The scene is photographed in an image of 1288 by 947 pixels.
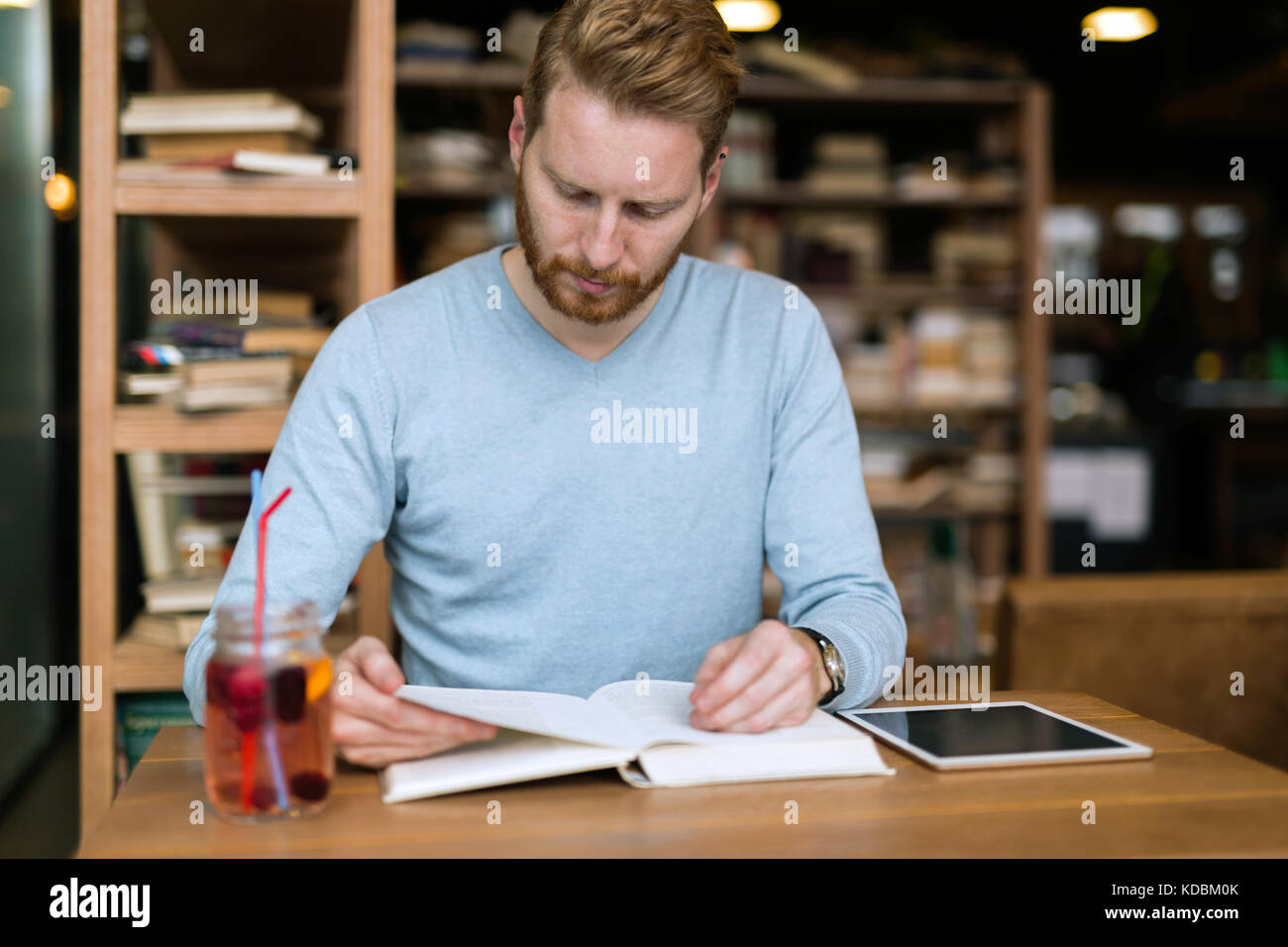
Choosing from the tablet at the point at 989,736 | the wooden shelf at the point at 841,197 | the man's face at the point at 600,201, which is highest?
the wooden shelf at the point at 841,197

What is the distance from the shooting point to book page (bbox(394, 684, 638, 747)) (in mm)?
843

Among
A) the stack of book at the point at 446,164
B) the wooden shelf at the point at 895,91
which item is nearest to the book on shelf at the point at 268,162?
the stack of book at the point at 446,164

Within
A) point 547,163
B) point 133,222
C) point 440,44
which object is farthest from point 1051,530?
point 547,163

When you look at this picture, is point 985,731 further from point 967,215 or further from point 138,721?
point 967,215

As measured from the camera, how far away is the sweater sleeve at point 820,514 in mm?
1240

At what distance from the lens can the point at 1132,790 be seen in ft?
2.87

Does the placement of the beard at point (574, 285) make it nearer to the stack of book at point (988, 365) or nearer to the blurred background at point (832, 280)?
the blurred background at point (832, 280)

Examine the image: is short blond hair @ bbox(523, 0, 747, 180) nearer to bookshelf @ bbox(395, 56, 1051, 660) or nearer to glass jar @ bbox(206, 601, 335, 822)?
glass jar @ bbox(206, 601, 335, 822)

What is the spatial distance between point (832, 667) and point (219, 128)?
1176 millimetres

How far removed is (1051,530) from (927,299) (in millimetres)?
1378

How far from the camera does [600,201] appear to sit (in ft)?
4.04

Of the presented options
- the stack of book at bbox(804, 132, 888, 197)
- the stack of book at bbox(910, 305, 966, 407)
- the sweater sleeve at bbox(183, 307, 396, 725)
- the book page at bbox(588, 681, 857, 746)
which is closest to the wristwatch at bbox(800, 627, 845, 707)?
the book page at bbox(588, 681, 857, 746)

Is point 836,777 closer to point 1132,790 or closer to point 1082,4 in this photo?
point 1132,790

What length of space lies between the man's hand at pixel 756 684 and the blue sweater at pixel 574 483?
255 millimetres
